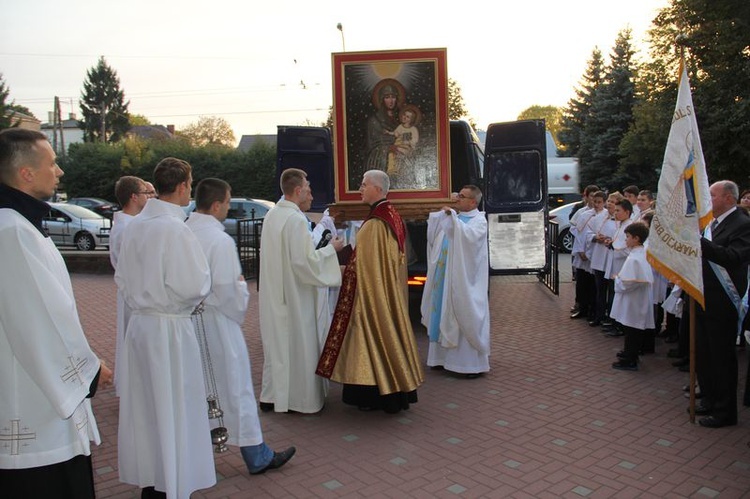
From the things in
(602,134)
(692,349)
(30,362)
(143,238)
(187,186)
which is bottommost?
(692,349)

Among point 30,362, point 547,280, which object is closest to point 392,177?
point 30,362

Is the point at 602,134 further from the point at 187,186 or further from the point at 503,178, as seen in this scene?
the point at 187,186

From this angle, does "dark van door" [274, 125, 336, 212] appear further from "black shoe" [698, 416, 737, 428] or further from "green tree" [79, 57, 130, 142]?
"green tree" [79, 57, 130, 142]

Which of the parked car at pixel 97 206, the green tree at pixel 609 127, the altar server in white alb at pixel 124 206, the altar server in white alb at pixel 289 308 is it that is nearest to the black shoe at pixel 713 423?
the altar server in white alb at pixel 289 308

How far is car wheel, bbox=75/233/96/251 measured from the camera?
19.7 meters

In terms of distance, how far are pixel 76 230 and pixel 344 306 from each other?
17.1m

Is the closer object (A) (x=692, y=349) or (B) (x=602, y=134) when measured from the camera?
(A) (x=692, y=349)

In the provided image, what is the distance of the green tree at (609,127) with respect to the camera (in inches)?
1314

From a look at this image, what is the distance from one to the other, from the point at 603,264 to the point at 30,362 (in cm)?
763

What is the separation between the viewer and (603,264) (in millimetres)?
8492

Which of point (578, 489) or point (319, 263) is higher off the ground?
point (319, 263)

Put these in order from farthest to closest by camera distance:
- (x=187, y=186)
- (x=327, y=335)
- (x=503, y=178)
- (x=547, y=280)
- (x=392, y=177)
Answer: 1. (x=547, y=280)
2. (x=503, y=178)
3. (x=392, y=177)
4. (x=327, y=335)
5. (x=187, y=186)

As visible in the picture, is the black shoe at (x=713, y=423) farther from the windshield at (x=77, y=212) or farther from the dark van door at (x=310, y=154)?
the windshield at (x=77, y=212)

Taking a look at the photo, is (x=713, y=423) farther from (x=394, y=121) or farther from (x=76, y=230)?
(x=76, y=230)
